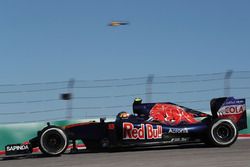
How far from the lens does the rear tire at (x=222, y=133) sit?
11844mm

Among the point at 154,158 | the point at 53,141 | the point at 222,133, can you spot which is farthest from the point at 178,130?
the point at 53,141

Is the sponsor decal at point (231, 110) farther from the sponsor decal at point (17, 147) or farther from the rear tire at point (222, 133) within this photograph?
the sponsor decal at point (17, 147)

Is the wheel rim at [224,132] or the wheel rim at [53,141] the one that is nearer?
the wheel rim at [53,141]

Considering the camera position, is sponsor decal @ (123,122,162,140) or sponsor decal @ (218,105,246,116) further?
sponsor decal @ (218,105,246,116)

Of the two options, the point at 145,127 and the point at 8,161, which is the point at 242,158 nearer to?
the point at 145,127

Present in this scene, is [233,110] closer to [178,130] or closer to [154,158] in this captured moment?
[178,130]

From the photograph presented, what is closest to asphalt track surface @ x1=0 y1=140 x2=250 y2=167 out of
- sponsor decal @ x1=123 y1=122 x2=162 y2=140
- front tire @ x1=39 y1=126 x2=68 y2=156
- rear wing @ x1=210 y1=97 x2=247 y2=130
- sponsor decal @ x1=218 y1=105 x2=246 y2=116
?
front tire @ x1=39 y1=126 x2=68 y2=156

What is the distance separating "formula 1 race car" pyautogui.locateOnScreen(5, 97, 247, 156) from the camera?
11547 mm

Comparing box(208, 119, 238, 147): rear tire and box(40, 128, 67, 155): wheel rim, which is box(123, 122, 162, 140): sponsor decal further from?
box(40, 128, 67, 155): wheel rim

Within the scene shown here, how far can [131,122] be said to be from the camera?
11914mm

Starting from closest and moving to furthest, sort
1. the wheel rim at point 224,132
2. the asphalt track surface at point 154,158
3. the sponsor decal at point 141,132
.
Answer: the asphalt track surface at point 154,158 → the sponsor decal at point 141,132 → the wheel rim at point 224,132

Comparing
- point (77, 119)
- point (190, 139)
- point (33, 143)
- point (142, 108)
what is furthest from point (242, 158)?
point (77, 119)

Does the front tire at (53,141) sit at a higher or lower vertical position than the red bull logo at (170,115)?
lower

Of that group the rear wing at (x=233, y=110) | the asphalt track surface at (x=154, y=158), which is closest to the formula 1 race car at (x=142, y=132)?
the rear wing at (x=233, y=110)
